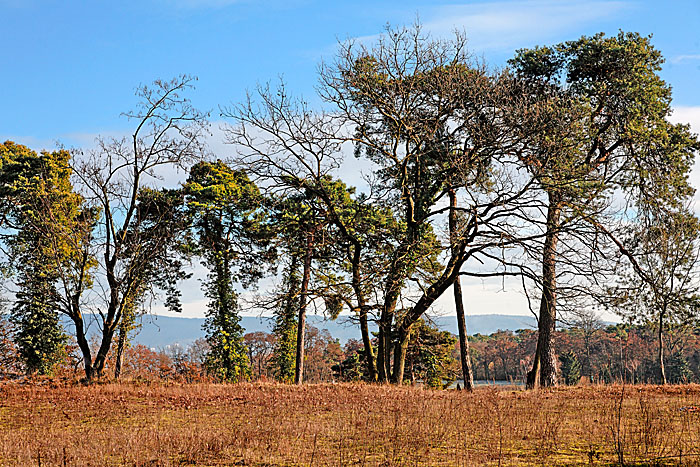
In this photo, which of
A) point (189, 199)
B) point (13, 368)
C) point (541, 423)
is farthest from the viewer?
point (13, 368)

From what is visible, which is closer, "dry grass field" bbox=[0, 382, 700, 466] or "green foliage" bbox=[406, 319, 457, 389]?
"dry grass field" bbox=[0, 382, 700, 466]

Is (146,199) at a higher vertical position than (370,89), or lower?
lower

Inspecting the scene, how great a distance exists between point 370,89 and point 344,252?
5972 millimetres

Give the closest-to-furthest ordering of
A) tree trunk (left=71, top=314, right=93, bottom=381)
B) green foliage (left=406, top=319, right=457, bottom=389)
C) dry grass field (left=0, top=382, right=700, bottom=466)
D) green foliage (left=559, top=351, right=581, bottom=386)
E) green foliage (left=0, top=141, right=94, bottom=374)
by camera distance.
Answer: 1. dry grass field (left=0, top=382, right=700, bottom=466)
2. tree trunk (left=71, top=314, right=93, bottom=381)
3. green foliage (left=0, top=141, right=94, bottom=374)
4. green foliage (left=406, top=319, right=457, bottom=389)
5. green foliage (left=559, top=351, right=581, bottom=386)

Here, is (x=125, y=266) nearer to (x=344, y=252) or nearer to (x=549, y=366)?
(x=344, y=252)

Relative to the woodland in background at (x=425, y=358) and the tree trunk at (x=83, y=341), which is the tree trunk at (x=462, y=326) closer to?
the woodland in background at (x=425, y=358)

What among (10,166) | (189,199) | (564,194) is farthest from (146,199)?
(564,194)

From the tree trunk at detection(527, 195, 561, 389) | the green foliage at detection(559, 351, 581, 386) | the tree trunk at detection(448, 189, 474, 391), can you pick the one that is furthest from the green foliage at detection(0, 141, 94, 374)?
the green foliage at detection(559, 351, 581, 386)

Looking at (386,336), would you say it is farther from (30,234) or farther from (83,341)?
(30,234)

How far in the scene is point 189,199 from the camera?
29.2 meters

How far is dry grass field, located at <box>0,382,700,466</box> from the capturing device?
25.8ft

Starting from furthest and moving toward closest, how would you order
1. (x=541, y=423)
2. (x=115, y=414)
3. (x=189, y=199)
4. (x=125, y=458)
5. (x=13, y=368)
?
(x=13, y=368)
(x=189, y=199)
(x=115, y=414)
(x=541, y=423)
(x=125, y=458)

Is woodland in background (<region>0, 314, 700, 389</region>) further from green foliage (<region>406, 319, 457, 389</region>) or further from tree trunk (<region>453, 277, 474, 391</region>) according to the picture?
tree trunk (<region>453, 277, 474, 391</region>)

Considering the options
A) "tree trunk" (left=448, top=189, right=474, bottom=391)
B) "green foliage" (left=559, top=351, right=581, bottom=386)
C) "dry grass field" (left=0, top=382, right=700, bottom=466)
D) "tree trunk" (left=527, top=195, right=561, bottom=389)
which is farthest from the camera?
"green foliage" (left=559, top=351, right=581, bottom=386)
